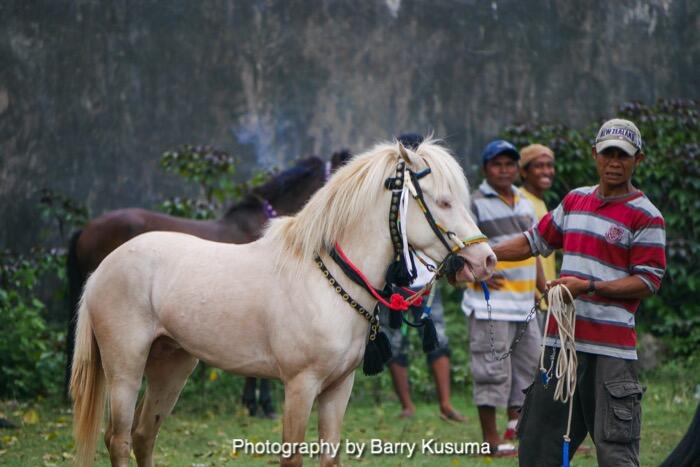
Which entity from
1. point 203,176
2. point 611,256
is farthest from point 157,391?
point 203,176

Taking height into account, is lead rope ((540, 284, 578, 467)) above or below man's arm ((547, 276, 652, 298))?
below

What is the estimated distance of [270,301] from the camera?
4621 millimetres

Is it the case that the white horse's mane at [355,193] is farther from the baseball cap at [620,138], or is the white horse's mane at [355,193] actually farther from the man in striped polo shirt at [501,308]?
the man in striped polo shirt at [501,308]

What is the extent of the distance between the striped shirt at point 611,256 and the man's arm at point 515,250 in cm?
30

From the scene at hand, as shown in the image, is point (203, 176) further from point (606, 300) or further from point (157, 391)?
point (606, 300)

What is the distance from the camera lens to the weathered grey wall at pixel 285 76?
31.2 ft

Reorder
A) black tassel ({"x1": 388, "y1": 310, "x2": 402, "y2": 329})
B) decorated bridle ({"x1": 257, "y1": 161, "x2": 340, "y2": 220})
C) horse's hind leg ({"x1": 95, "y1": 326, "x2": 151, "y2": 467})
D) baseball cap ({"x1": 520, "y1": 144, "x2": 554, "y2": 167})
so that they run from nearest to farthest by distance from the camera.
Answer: black tassel ({"x1": 388, "y1": 310, "x2": 402, "y2": 329}) < horse's hind leg ({"x1": 95, "y1": 326, "x2": 151, "y2": 467}) < baseball cap ({"x1": 520, "y1": 144, "x2": 554, "y2": 167}) < decorated bridle ({"x1": 257, "y1": 161, "x2": 340, "y2": 220})

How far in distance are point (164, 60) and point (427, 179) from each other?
606 centimetres

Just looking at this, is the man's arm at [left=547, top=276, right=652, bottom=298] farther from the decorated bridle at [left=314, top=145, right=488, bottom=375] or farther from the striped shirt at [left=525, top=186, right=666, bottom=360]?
the decorated bridle at [left=314, top=145, right=488, bottom=375]

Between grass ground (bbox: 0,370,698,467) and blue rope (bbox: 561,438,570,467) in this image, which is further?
grass ground (bbox: 0,370,698,467)

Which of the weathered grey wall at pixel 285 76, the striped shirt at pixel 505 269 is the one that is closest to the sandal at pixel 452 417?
the striped shirt at pixel 505 269

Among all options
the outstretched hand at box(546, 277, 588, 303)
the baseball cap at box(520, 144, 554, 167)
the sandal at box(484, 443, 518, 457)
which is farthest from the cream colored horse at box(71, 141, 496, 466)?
the baseball cap at box(520, 144, 554, 167)

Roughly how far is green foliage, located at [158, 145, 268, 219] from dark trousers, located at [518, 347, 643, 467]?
5310 mm

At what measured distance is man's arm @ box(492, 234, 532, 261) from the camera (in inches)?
181
